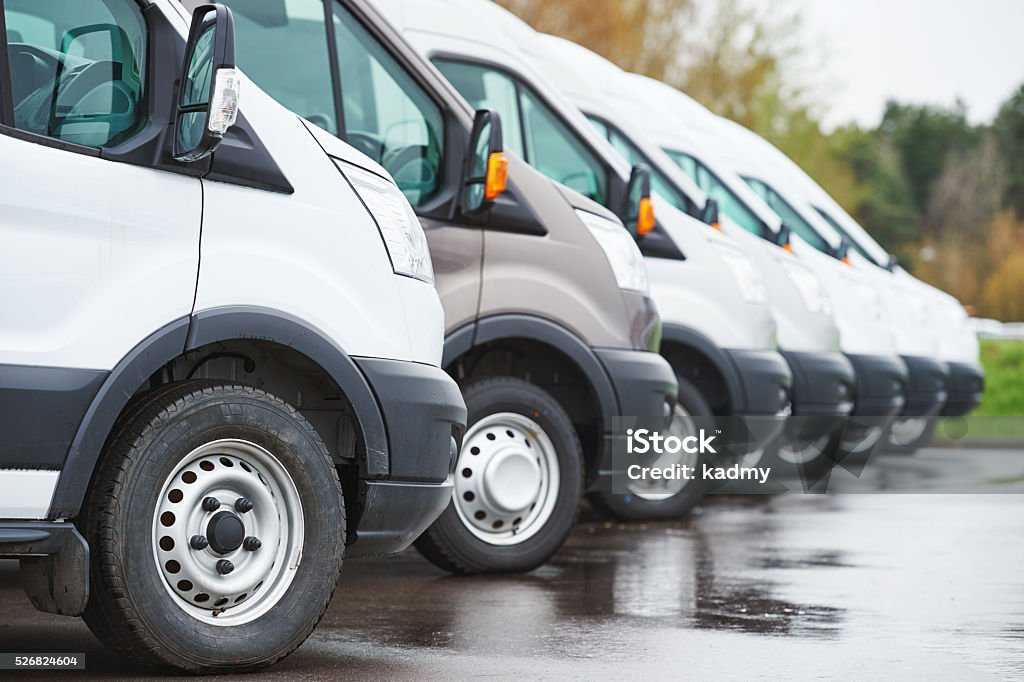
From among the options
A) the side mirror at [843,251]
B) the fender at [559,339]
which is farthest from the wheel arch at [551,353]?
the side mirror at [843,251]

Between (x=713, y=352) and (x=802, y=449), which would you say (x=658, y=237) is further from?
(x=802, y=449)

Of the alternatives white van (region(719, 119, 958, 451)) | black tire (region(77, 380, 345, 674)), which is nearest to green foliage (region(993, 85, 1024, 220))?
white van (region(719, 119, 958, 451))

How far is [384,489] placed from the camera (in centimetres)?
540

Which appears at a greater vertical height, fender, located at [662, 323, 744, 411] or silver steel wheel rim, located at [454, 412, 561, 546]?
fender, located at [662, 323, 744, 411]

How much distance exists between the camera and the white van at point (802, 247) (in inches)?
486

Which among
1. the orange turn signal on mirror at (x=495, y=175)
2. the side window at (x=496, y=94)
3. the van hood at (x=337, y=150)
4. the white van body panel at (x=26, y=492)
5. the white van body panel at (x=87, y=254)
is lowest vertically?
the white van body panel at (x=26, y=492)

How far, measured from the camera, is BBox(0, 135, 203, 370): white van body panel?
457 cm

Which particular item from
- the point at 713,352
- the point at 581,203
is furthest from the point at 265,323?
the point at 713,352

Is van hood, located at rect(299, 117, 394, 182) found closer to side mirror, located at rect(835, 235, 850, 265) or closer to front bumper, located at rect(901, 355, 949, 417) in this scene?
side mirror, located at rect(835, 235, 850, 265)

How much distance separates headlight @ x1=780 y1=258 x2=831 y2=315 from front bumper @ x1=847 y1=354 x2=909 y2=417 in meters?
1.64

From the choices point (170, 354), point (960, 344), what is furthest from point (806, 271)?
point (170, 354)

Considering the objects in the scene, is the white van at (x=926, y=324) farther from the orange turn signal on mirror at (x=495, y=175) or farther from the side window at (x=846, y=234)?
the orange turn signal on mirror at (x=495, y=175)

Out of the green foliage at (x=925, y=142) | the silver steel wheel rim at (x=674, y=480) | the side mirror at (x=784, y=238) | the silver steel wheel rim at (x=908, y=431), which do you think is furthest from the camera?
the green foliage at (x=925, y=142)

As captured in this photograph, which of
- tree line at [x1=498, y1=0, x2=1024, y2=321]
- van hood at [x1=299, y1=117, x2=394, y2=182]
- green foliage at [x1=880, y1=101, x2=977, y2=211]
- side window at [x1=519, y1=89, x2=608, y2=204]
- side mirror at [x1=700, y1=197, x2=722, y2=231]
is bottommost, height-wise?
van hood at [x1=299, y1=117, x2=394, y2=182]
